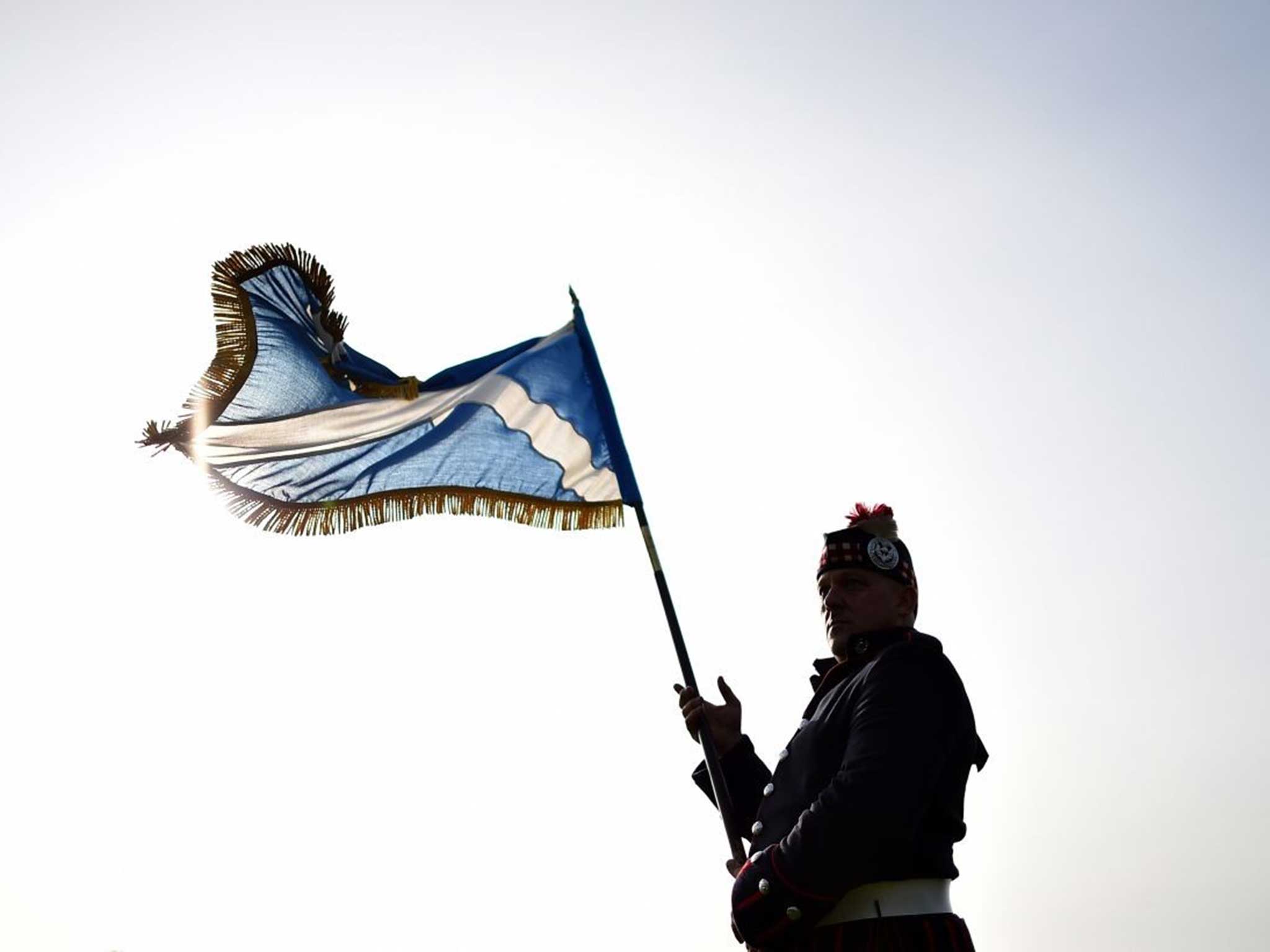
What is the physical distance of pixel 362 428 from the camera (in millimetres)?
6863

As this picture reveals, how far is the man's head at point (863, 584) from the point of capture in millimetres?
5195

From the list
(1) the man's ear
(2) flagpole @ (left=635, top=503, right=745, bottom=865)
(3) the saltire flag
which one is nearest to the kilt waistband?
(2) flagpole @ (left=635, top=503, right=745, bottom=865)

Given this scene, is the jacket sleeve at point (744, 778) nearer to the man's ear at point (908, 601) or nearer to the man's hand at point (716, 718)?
the man's hand at point (716, 718)

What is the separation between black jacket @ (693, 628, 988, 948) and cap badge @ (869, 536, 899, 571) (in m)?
0.43

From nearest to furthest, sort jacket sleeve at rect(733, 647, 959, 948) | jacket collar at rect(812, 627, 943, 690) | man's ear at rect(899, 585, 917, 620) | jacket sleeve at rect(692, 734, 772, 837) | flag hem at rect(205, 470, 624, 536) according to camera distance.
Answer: jacket sleeve at rect(733, 647, 959, 948), jacket collar at rect(812, 627, 943, 690), man's ear at rect(899, 585, 917, 620), jacket sleeve at rect(692, 734, 772, 837), flag hem at rect(205, 470, 624, 536)

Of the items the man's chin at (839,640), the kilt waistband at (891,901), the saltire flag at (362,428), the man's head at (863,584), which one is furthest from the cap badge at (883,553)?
the saltire flag at (362,428)

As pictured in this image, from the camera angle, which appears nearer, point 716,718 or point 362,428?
point 716,718

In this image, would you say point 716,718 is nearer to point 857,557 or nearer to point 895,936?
point 857,557

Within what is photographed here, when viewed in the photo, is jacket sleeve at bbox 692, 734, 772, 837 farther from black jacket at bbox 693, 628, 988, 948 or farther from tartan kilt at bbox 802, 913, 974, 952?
tartan kilt at bbox 802, 913, 974, 952

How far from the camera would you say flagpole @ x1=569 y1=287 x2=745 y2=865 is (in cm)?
540

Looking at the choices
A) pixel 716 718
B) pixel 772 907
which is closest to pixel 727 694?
pixel 716 718

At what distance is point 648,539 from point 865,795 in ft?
7.59

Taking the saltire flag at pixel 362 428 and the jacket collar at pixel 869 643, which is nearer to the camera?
the jacket collar at pixel 869 643

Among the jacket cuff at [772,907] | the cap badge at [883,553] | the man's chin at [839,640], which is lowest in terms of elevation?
the jacket cuff at [772,907]
